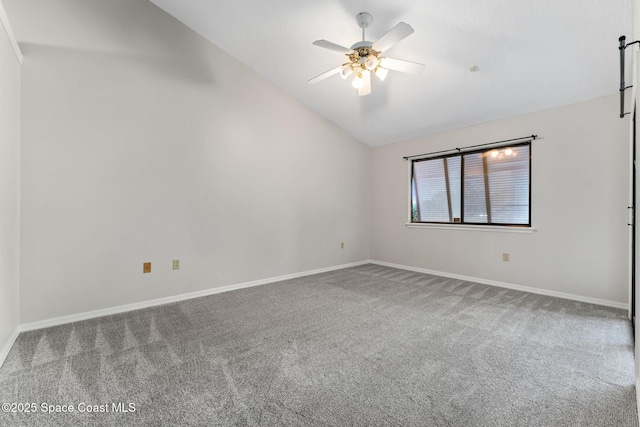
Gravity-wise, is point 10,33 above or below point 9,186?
above

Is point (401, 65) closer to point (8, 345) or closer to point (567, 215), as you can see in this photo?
point (567, 215)

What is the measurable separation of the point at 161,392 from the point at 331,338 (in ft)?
3.89

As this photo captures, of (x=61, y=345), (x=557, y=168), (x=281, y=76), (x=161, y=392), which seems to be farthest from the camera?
(x=281, y=76)

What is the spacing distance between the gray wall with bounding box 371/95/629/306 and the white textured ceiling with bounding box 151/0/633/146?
0.65 ft

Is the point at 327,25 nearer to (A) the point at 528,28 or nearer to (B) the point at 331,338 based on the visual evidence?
(A) the point at 528,28

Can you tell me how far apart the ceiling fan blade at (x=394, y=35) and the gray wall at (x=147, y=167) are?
205cm

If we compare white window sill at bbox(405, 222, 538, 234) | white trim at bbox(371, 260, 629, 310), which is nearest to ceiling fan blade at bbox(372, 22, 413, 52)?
white window sill at bbox(405, 222, 538, 234)

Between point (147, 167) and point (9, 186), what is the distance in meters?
1.05

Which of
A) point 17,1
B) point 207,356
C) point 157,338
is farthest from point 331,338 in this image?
point 17,1

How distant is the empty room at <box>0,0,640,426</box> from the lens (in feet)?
5.43

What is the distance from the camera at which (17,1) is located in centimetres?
242

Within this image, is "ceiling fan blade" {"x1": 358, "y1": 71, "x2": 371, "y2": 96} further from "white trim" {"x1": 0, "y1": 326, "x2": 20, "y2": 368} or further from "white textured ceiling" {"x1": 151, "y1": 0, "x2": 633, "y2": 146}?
"white trim" {"x1": 0, "y1": 326, "x2": 20, "y2": 368}

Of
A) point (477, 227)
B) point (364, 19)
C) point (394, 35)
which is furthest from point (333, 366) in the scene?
point (477, 227)

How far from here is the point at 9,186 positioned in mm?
2156
